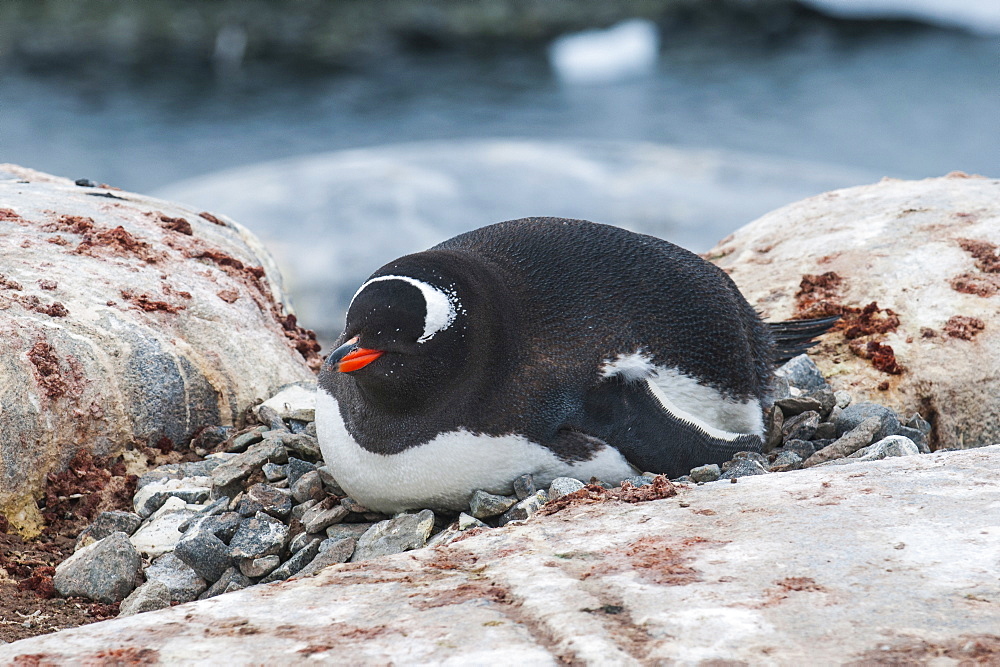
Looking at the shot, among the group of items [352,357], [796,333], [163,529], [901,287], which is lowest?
[163,529]

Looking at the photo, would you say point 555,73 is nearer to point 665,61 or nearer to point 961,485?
point 665,61

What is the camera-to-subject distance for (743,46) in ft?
72.6

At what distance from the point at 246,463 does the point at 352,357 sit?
3.38 ft

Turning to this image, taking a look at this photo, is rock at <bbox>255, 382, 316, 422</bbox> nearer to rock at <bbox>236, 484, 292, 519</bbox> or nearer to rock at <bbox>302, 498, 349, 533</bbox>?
rock at <bbox>236, 484, 292, 519</bbox>

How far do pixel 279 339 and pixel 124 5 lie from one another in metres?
20.0

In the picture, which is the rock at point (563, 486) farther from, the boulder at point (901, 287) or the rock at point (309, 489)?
the boulder at point (901, 287)

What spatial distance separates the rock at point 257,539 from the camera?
3.24m

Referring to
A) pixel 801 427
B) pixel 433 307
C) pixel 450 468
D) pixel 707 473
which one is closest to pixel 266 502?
pixel 450 468

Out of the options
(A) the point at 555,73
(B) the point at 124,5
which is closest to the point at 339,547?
(A) the point at 555,73

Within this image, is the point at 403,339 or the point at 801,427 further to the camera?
the point at 801,427

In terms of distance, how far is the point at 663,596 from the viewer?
202cm

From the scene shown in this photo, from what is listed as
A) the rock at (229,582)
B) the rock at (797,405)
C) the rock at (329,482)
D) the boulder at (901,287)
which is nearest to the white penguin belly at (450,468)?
the rock at (329,482)

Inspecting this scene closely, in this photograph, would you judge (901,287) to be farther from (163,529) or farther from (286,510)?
(163,529)

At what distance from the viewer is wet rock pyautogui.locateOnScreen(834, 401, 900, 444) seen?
3844 millimetres
